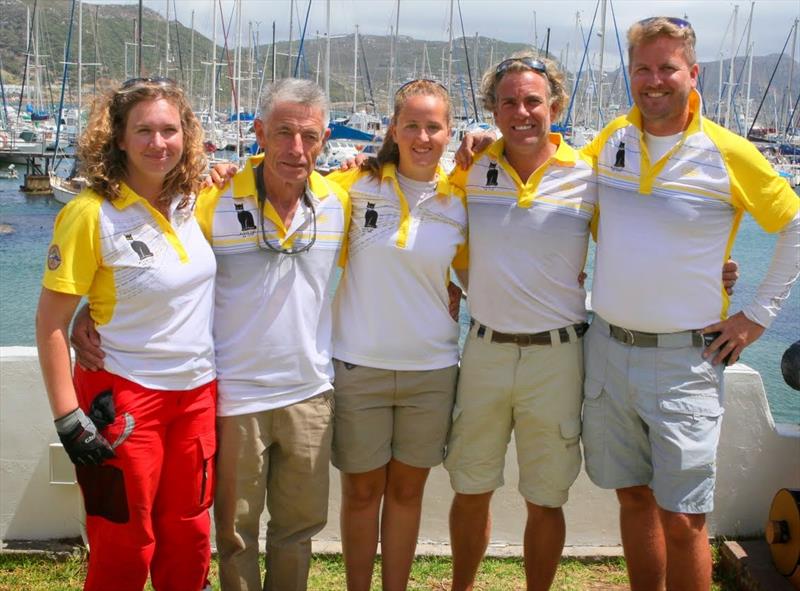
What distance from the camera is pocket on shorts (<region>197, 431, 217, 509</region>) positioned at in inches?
123

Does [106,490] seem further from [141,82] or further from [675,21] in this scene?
[675,21]

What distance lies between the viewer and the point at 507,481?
445 cm

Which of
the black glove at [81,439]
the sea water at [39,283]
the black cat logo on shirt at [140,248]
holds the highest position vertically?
the black cat logo on shirt at [140,248]

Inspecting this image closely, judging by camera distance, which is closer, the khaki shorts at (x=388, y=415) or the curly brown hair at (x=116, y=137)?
the curly brown hair at (x=116, y=137)

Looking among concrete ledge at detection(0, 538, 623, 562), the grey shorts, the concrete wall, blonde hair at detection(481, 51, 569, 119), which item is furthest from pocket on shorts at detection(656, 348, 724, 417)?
concrete ledge at detection(0, 538, 623, 562)

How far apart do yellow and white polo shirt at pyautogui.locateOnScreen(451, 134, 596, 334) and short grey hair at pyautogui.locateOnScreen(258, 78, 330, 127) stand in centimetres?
78

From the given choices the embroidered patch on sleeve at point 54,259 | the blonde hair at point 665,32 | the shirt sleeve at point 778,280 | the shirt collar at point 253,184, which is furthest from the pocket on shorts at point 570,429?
the embroidered patch on sleeve at point 54,259

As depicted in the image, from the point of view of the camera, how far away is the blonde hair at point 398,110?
136 inches

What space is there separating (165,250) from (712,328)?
2.06 meters

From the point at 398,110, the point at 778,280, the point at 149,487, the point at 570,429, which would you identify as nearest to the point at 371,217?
the point at 398,110

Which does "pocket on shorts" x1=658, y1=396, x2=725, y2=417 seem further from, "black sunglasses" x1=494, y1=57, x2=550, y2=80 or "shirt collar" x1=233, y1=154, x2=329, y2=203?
"shirt collar" x1=233, y1=154, x2=329, y2=203

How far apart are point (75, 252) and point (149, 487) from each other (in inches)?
33.1

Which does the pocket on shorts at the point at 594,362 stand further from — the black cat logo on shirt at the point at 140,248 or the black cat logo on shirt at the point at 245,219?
the black cat logo on shirt at the point at 140,248

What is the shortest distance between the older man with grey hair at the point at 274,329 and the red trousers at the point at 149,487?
0.43 ft
